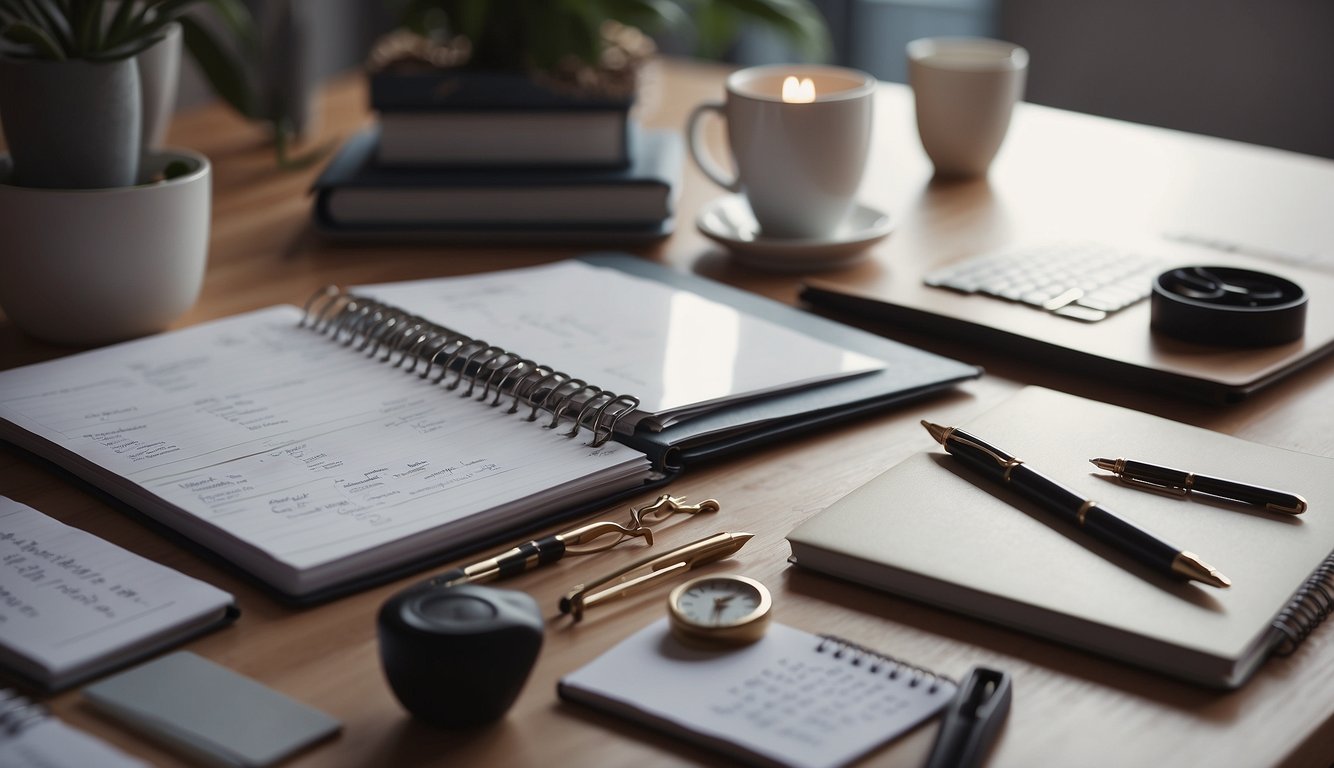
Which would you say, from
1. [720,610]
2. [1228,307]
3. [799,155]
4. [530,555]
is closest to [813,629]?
[720,610]

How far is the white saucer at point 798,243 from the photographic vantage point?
110 centimetres

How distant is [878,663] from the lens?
558 mm

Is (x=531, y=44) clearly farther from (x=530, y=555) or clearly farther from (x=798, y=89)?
(x=530, y=555)

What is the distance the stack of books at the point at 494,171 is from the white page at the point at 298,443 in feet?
0.99

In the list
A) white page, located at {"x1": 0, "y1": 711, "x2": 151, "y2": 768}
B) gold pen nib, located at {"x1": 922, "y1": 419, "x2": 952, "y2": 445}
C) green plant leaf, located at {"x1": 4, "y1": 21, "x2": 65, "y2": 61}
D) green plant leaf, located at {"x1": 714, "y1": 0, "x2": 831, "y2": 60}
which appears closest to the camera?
white page, located at {"x1": 0, "y1": 711, "x2": 151, "y2": 768}

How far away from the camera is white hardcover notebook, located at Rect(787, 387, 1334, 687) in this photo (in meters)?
0.57

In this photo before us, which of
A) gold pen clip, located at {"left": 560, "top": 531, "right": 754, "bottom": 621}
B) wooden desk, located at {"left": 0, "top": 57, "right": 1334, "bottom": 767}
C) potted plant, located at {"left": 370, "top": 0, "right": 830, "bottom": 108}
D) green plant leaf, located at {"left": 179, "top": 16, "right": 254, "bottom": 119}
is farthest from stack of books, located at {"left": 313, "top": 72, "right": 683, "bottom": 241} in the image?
gold pen clip, located at {"left": 560, "top": 531, "right": 754, "bottom": 621}

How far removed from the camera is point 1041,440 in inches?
30.0

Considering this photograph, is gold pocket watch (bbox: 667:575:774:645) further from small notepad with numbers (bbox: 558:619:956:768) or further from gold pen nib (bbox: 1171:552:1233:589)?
gold pen nib (bbox: 1171:552:1233:589)

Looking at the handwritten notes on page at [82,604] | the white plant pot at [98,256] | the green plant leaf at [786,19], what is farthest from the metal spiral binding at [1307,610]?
the green plant leaf at [786,19]

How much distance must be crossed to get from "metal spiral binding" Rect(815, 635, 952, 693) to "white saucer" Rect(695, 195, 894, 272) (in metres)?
0.58

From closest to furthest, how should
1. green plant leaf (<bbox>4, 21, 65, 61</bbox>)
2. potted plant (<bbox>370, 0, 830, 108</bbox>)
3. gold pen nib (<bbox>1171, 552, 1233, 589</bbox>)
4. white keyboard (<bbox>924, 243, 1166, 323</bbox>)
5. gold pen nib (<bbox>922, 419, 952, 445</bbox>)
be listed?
gold pen nib (<bbox>1171, 552, 1233, 589</bbox>) < gold pen nib (<bbox>922, 419, 952, 445</bbox>) < green plant leaf (<bbox>4, 21, 65, 61</bbox>) < white keyboard (<bbox>924, 243, 1166, 323</bbox>) < potted plant (<bbox>370, 0, 830, 108</bbox>)

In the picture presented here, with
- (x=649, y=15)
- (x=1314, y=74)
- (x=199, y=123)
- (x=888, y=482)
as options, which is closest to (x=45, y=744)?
(x=888, y=482)

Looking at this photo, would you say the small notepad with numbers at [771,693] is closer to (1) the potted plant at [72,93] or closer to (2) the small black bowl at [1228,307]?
(2) the small black bowl at [1228,307]
